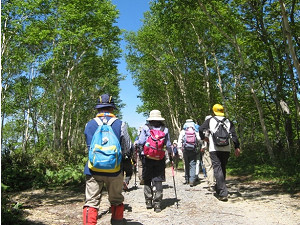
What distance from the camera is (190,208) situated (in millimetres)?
5781

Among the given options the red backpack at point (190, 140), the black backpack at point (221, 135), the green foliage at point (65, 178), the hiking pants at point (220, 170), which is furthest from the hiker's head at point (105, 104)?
the green foliage at point (65, 178)

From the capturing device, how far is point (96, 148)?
3.58 metres

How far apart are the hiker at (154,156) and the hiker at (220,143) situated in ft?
3.80

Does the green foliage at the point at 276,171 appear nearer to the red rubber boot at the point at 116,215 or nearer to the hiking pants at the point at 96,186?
the red rubber boot at the point at 116,215

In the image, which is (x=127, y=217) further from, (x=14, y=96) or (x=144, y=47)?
(x=14, y=96)

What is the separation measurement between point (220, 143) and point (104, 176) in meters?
3.34

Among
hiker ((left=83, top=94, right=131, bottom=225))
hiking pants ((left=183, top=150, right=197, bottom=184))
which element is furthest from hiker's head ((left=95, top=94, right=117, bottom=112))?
hiking pants ((left=183, top=150, right=197, bottom=184))

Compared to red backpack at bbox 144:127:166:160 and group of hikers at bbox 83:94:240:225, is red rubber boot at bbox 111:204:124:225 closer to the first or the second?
group of hikers at bbox 83:94:240:225


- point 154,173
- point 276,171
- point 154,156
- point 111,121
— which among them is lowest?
point 276,171

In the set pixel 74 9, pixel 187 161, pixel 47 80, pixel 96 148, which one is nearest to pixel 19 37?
pixel 74 9

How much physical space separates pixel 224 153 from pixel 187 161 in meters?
2.40

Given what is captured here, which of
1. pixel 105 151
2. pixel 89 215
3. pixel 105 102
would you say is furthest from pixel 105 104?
pixel 89 215

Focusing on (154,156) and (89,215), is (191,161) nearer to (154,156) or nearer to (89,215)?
(154,156)

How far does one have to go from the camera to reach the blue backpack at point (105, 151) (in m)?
3.56
